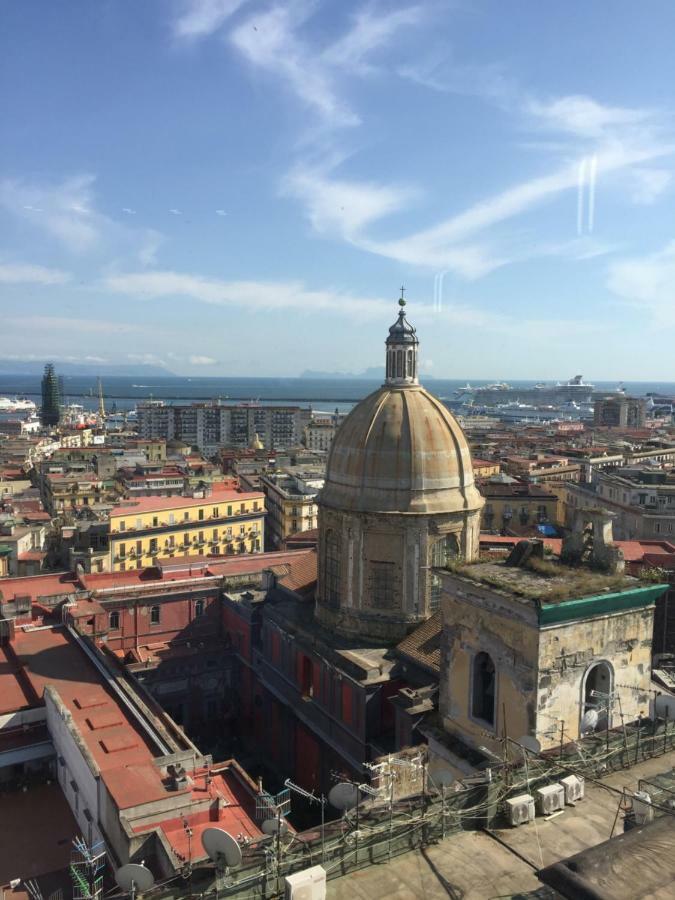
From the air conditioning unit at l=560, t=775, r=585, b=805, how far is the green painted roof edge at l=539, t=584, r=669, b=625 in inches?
180

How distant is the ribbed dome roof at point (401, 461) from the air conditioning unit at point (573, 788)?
15.5 m

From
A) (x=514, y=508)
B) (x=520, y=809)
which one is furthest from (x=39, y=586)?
(x=514, y=508)

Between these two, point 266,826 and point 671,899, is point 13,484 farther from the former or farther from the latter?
point 671,899

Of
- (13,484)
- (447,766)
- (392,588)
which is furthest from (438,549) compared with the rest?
(13,484)

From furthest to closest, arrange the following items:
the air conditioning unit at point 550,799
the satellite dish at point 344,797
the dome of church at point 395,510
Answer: the dome of church at point 395,510, the satellite dish at point 344,797, the air conditioning unit at point 550,799

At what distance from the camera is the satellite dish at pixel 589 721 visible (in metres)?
15.6

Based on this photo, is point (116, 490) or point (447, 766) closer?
point (447, 766)

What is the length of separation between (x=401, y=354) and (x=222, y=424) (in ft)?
426

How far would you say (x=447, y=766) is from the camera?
1748 cm

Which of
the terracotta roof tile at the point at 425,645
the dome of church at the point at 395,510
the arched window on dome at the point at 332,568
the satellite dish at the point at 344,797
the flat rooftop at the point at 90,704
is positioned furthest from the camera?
the arched window on dome at the point at 332,568

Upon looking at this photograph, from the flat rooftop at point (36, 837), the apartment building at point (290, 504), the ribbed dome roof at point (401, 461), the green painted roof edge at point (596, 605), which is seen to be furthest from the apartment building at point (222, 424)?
the green painted roof edge at point (596, 605)

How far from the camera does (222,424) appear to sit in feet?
511

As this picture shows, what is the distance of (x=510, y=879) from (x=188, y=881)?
3808 millimetres

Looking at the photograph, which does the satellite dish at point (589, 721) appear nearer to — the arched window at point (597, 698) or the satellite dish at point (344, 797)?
the arched window at point (597, 698)
